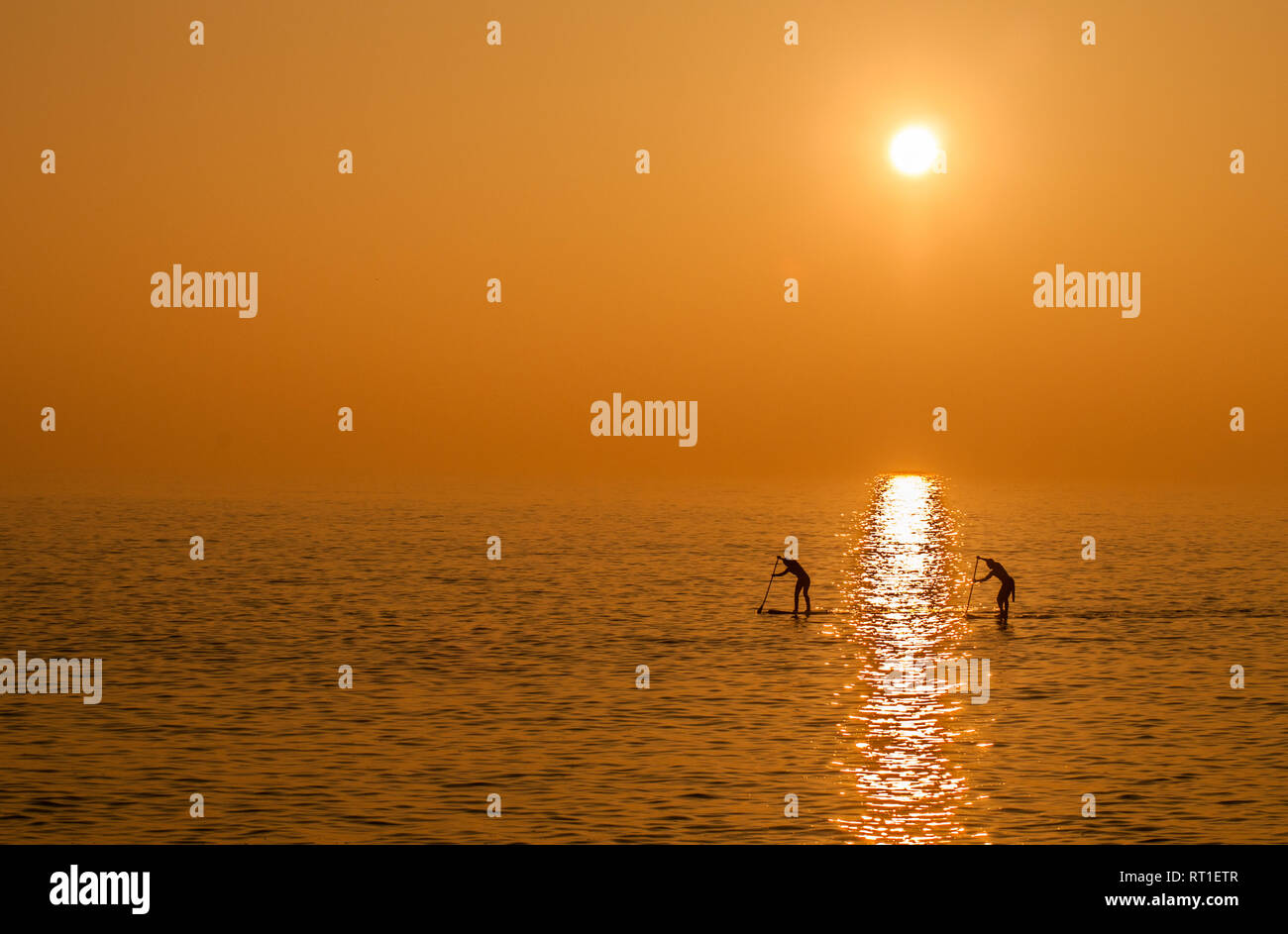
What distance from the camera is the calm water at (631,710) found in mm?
19656

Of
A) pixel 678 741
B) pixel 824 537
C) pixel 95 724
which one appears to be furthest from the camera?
pixel 824 537

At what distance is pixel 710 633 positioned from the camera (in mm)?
43406

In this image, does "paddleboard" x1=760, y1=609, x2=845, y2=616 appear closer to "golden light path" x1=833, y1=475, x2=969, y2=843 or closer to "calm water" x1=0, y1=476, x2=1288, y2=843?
"golden light path" x1=833, y1=475, x2=969, y2=843

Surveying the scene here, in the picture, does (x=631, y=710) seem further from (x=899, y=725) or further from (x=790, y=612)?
(x=790, y=612)

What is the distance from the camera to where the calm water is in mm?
19656

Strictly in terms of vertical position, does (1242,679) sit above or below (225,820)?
above

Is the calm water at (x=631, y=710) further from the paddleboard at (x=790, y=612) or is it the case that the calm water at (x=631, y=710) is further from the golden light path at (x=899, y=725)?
the paddleboard at (x=790, y=612)

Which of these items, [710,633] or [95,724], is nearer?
[95,724]

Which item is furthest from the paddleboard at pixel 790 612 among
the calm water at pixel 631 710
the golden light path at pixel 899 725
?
the calm water at pixel 631 710

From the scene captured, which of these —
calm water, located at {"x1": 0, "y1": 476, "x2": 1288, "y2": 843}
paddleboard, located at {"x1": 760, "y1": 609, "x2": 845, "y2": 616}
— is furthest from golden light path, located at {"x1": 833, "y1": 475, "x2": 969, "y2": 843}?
paddleboard, located at {"x1": 760, "y1": 609, "x2": 845, "y2": 616}

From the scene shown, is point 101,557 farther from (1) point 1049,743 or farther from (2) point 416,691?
(1) point 1049,743

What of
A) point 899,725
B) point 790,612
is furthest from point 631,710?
point 790,612

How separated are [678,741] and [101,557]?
2536 inches
